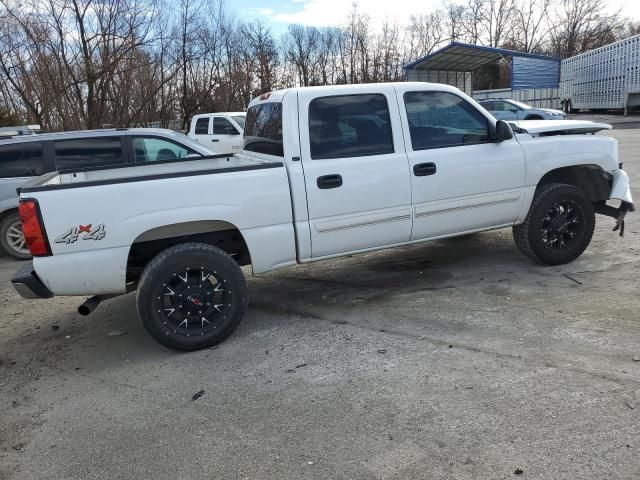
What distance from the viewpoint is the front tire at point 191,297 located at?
4160 millimetres

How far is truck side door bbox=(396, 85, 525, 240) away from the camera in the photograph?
195 inches

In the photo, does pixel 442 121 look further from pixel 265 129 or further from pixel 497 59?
pixel 497 59

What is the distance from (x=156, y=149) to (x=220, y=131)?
8.60 meters

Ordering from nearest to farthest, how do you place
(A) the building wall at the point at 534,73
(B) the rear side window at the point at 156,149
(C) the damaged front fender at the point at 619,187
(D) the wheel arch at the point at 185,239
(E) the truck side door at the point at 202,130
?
(D) the wheel arch at the point at 185,239 < (C) the damaged front fender at the point at 619,187 < (B) the rear side window at the point at 156,149 < (E) the truck side door at the point at 202,130 < (A) the building wall at the point at 534,73

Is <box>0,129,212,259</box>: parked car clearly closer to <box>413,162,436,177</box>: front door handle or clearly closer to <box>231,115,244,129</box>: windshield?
<box>413,162,436,177</box>: front door handle

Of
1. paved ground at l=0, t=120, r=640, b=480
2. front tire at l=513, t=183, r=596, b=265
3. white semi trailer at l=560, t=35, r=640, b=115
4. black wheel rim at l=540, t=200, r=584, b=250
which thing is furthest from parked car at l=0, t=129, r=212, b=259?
white semi trailer at l=560, t=35, r=640, b=115

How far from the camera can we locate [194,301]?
4285mm

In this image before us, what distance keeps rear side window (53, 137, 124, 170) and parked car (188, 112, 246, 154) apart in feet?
25.2

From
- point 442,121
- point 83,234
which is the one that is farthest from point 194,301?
point 442,121

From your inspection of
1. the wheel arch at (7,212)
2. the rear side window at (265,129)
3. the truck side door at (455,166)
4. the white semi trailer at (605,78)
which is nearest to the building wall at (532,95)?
the white semi trailer at (605,78)

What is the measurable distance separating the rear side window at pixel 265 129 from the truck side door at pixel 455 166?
3.77 feet

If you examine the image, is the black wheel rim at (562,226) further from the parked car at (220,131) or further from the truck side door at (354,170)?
the parked car at (220,131)

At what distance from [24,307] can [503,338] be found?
4855 mm

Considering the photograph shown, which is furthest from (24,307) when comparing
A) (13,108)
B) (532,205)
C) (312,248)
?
(13,108)
